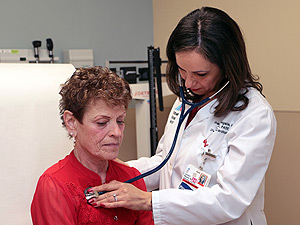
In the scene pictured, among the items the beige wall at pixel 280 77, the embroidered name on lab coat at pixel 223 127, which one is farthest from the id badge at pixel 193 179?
the beige wall at pixel 280 77

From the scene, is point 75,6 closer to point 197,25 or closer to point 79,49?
point 79,49

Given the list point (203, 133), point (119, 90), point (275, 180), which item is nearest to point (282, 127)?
point (275, 180)

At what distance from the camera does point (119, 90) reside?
1.01 meters

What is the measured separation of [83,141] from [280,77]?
167cm

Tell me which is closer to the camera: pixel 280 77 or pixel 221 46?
pixel 221 46

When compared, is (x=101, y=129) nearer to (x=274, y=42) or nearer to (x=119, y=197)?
(x=119, y=197)

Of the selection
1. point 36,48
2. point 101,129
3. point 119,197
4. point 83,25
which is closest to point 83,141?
point 101,129

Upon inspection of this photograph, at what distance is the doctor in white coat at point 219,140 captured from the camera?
118 centimetres

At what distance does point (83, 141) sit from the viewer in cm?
101

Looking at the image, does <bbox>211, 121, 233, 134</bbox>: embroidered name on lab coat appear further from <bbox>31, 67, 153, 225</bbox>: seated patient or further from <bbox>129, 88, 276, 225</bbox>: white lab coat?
<bbox>31, 67, 153, 225</bbox>: seated patient

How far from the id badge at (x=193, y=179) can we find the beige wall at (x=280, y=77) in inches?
47.8

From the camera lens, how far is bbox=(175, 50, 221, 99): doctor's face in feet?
3.97

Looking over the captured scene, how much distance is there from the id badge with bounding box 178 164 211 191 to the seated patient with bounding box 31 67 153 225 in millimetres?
338

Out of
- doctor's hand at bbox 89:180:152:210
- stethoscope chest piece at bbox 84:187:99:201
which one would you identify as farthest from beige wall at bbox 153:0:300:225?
stethoscope chest piece at bbox 84:187:99:201
